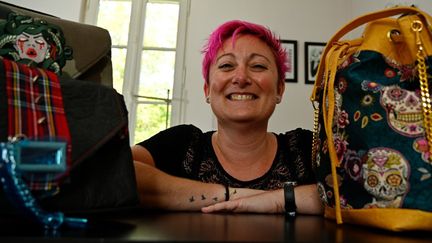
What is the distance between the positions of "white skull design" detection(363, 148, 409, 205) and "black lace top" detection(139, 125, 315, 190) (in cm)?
34

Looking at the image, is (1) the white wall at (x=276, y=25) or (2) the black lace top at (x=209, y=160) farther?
(1) the white wall at (x=276, y=25)

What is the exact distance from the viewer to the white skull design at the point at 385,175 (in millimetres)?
393

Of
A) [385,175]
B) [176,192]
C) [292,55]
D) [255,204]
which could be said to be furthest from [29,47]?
[292,55]

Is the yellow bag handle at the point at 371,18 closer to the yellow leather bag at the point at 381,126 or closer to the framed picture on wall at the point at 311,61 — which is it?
the yellow leather bag at the point at 381,126

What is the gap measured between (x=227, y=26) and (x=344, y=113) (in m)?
0.47

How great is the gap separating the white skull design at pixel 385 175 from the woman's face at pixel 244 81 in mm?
389

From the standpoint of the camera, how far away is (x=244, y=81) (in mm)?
780

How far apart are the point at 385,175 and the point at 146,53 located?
205 centimetres

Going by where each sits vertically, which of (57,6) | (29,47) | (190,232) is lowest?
(190,232)

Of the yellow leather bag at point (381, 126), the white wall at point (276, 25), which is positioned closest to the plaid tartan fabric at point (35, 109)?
the yellow leather bag at point (381, 126)

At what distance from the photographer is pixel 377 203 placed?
0.41 metres

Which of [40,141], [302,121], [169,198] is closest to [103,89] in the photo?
[40,141]

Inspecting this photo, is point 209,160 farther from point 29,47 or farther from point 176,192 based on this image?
point 29,47

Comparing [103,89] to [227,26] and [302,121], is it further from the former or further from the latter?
[302,121]
